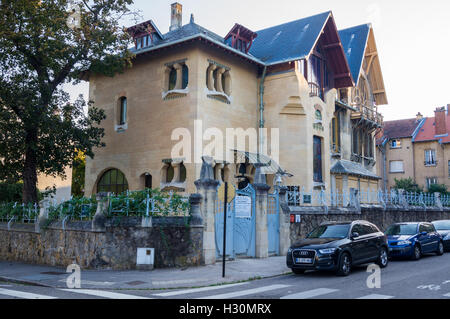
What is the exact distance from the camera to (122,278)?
12.5 m

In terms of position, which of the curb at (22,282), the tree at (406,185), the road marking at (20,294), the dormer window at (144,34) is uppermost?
the dormer window at (144,34)

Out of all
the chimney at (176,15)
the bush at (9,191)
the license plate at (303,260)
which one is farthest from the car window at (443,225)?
the bush at (9,191)

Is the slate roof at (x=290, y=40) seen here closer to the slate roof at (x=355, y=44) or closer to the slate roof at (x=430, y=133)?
the slate roof at (x=355, y=44)

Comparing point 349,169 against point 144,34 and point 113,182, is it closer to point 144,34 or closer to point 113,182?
point 113,182

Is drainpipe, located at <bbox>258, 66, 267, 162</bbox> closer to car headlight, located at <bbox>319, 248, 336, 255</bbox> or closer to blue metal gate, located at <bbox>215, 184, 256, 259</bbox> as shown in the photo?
blue metal gate, located at <bbox>215, 184, 256, 259</bbox>

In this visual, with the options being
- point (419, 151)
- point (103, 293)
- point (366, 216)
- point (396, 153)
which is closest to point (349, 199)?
point (366, 216)

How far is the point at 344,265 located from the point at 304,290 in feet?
9.49

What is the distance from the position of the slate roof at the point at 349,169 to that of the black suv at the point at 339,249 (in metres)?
14.7

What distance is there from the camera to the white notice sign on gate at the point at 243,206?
16.1m

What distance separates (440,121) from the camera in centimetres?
4841

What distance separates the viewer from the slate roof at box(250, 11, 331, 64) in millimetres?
26203

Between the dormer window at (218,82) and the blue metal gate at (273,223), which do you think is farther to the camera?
the dormer window at (218,82)

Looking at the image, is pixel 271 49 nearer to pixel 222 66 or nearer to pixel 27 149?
pixel 222 66
